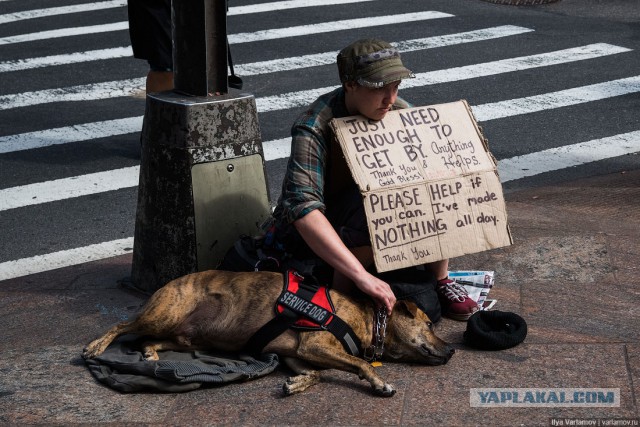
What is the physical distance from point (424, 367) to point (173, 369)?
3.76 feet

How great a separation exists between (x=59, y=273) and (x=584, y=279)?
10.4 feet

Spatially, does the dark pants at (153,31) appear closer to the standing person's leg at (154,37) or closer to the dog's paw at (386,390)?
the standing person's leg at (154,37)

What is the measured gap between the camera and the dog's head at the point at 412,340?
16.3 ft

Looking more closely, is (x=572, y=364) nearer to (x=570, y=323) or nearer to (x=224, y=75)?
(x=570, y=323)

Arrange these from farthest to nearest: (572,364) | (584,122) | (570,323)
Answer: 1. (584,122)
2. (570,323)
3. (572,364)

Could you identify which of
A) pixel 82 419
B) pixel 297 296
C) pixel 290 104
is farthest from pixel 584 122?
pixel 82 419

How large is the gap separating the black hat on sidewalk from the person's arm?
464 mm

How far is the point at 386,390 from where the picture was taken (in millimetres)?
4664

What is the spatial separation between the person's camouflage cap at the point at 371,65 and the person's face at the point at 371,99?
0.08m

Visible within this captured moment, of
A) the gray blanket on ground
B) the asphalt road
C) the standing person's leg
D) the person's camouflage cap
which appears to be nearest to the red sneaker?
the gray blanket on ground

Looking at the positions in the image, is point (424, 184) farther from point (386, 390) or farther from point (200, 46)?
point (200, 46)

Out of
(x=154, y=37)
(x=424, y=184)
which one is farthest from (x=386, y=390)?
(x=154, y=37)

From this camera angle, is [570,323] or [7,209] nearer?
[570,323]

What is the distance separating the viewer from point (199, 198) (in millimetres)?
5754
